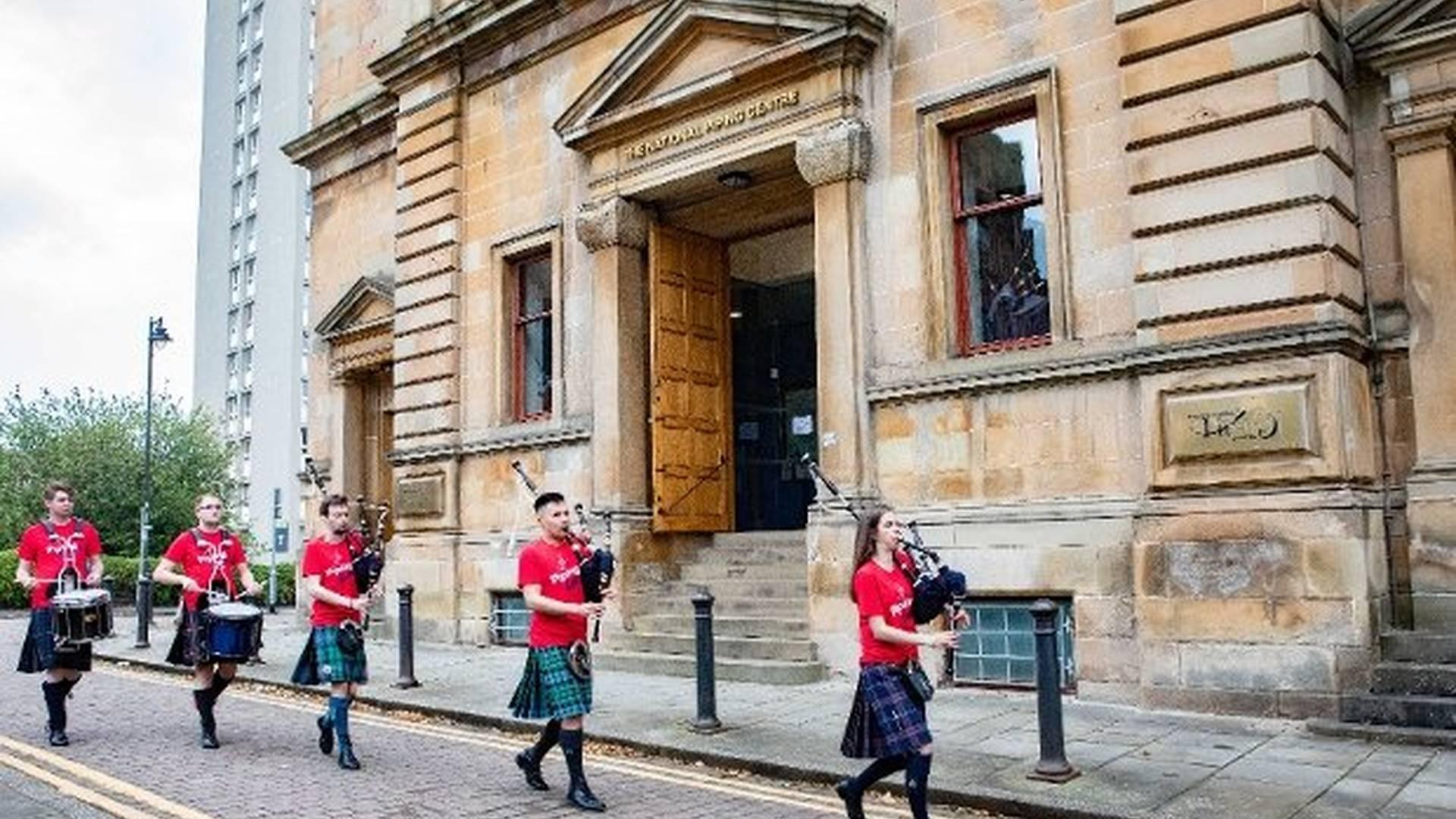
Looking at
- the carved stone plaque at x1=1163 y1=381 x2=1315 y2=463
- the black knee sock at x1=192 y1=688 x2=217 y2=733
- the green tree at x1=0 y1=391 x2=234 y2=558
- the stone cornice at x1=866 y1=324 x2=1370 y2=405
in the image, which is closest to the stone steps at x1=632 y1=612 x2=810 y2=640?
the stone cornice at x1=866 y1=324 x2=1370 y2=405

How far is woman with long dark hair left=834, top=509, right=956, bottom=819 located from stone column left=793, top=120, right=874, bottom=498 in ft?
19.5

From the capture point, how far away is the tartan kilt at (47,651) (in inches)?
395

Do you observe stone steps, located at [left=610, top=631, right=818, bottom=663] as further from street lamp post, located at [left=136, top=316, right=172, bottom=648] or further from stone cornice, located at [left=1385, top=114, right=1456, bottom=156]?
street lamp post, located at [left=136, top=316, right=172, bottom=648]

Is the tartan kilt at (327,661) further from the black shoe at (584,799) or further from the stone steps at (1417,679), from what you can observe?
the stone steps at (1417,679)

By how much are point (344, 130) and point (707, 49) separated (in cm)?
947

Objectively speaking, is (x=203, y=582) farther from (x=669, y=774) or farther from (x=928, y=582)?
(x=928, y=582)

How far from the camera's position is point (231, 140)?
2867 inches

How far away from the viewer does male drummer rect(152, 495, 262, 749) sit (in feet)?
31.8

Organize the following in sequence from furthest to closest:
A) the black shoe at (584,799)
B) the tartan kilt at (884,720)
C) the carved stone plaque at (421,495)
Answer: the carved stone plaque at (421,495)
the black shoe at (584,799)
the tartan kilt at (884,720)

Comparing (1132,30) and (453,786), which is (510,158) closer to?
(1132,30)

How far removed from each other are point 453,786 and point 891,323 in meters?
6.55

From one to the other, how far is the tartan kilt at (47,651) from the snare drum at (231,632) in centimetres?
142

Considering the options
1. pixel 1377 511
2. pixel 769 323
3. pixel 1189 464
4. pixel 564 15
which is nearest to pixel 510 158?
pixel 564 15

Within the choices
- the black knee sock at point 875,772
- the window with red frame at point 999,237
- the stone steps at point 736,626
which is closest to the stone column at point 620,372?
the stone steps at point 736,626
